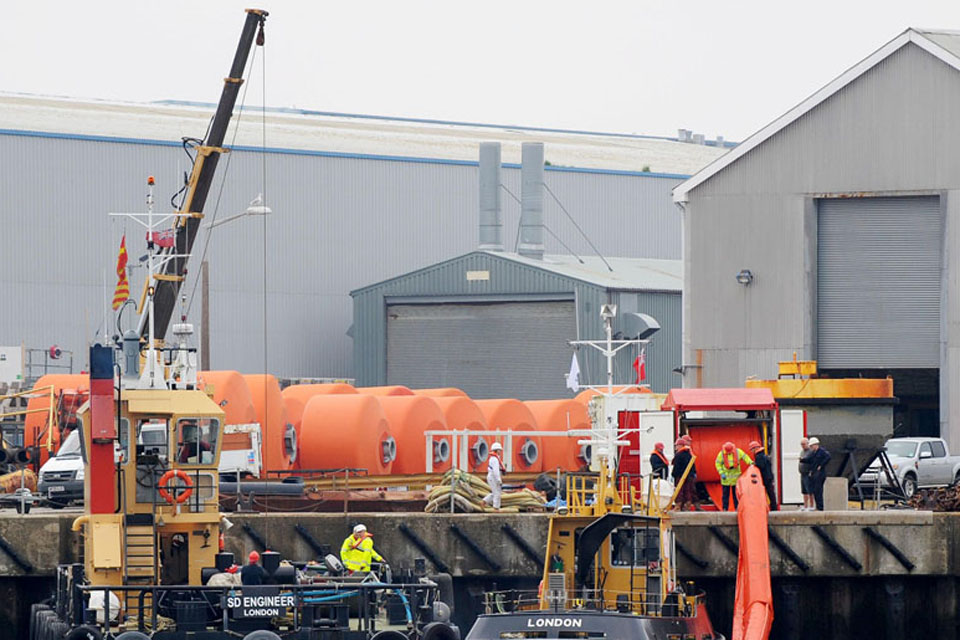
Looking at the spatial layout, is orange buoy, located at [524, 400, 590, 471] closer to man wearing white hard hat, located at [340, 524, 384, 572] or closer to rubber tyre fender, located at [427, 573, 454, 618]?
rubber tyre fender, located at [427, 573, 454, 618]

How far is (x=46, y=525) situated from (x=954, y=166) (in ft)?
77.0

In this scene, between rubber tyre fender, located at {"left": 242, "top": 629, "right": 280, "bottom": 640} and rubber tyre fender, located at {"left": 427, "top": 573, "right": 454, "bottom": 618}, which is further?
rubber tyre fender, located at {"left": 427, "top": 573, "right": 454, "bottom": 618}

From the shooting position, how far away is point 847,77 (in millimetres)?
44000

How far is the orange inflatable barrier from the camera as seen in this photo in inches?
1055

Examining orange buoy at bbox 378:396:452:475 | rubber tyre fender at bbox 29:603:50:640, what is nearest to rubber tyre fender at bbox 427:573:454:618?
rubber tyre fender at bbox 29:603:50:640

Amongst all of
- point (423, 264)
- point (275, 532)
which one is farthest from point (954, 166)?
point (423, 264)

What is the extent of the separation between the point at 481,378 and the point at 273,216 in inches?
403

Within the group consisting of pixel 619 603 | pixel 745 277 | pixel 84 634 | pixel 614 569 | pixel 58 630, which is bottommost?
pixel 58 630

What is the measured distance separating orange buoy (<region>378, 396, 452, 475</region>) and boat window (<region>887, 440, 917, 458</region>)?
10360 millimetres

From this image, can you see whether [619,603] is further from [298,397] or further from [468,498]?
[298,397]

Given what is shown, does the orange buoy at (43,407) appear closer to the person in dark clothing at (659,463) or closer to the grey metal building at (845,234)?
the grey metal building at (845,234)

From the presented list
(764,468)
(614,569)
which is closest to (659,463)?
(764,468)

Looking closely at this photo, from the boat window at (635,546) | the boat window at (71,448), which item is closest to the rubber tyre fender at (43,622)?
the boat window at (635,546)

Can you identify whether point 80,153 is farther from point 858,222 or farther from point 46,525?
point 46,525
